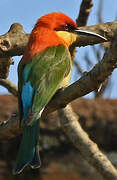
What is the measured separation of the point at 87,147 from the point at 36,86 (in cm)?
109

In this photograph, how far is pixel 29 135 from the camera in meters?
2.95

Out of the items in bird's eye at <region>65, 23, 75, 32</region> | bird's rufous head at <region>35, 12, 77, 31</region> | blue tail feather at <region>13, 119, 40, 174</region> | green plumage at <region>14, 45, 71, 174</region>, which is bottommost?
blue tail feather at <region>13, 119, 40, 174</region>

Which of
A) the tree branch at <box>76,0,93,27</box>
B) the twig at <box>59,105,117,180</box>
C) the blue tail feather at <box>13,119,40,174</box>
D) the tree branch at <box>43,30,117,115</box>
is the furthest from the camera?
the tree branch at <box>76,0,93,27</box>

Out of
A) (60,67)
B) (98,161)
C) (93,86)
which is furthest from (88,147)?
(93,86)

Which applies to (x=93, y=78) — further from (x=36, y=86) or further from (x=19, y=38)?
(x=19, y=38)

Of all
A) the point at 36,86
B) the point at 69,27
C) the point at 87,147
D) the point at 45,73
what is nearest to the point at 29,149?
the point at 36,86

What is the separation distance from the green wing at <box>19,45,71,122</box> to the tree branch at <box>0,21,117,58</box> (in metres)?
0.17

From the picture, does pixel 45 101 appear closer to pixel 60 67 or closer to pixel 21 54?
pixel 60 67

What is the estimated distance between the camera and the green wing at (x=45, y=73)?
2992 millimetres

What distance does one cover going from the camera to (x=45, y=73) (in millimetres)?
3197

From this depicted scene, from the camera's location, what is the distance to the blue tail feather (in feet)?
9.50

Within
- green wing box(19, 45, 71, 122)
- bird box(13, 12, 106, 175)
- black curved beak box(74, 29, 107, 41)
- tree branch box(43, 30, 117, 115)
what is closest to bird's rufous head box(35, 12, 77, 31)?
bird box(13, 12, 106, 175)

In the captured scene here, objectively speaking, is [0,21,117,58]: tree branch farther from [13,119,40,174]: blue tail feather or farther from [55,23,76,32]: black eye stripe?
[13,119,40,174]: blue tail feather

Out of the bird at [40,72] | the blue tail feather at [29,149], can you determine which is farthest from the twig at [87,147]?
the blue tail feather at [29,149]
